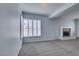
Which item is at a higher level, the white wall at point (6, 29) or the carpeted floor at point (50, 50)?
the white wall at point (6, 29)

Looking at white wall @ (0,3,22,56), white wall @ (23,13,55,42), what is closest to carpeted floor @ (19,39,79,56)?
white wall @ (0,3,22,56)

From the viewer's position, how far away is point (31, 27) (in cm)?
835

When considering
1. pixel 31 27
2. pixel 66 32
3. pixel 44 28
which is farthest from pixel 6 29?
pixel 66 32

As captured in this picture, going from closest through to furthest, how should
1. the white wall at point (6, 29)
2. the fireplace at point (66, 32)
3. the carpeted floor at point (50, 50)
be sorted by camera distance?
1. the white wall at point (6, 29)
2. the carpeted floor at point (50, 50)
3. the fireplace at point (66, 32)

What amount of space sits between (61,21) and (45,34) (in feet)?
7.66

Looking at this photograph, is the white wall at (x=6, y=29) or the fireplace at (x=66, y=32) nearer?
the white wall at (x=6, y=29)

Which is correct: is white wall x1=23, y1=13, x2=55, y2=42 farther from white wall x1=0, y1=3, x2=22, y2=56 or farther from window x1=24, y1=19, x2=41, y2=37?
white wall x1=0, y1=3, x2=22, y2=56

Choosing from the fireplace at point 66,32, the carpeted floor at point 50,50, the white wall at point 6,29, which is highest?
the white wall at point 6,29

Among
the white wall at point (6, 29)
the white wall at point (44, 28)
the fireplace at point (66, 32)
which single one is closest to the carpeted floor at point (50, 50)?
the white wall at point (6, 29)

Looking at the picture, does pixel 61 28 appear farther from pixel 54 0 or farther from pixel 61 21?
pixel 54 0

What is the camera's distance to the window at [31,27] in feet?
26.7

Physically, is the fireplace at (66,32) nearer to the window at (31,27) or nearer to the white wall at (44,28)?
the white wall at (44,28)

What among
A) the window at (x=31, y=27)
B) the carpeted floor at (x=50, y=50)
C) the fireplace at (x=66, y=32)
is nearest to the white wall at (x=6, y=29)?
the carpeted floor at (x=50, y=50)

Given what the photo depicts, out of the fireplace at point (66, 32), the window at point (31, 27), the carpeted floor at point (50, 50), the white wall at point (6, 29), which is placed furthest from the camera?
the fireplace at point (66, 32)
